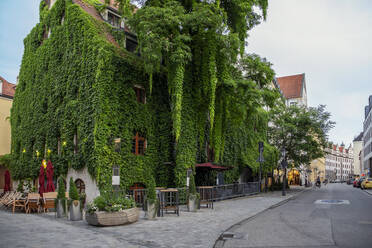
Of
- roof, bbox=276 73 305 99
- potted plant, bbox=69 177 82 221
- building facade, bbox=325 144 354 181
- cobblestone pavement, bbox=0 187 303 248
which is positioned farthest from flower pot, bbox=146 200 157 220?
building facade, bbox=325 144 354 181

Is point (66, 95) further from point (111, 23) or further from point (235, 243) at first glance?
point (235, 243)

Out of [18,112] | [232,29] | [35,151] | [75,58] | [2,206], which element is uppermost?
[232,29]

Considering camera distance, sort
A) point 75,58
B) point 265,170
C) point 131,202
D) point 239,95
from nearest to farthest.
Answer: point 131,202 → point 75,58 → point 239,95 → point 265,170

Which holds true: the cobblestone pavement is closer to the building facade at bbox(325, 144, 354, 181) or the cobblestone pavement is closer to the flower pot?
the flower pot

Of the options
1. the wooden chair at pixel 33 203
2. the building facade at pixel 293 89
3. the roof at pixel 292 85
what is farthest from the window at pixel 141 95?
the roof at pixel 292 85

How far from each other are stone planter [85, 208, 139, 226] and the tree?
102 feet

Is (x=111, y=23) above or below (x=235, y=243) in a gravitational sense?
above

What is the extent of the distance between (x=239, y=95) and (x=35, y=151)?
590 inches

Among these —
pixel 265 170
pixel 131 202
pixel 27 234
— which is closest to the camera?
pixel 27 234

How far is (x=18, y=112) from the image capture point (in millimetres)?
27625

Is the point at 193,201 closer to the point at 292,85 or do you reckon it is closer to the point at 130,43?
the point at 130,43

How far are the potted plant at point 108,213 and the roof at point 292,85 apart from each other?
228 feet

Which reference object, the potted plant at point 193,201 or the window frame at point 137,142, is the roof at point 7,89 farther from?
the potted plant at point 193,201

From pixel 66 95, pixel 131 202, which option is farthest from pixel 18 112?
pixel 131 202
